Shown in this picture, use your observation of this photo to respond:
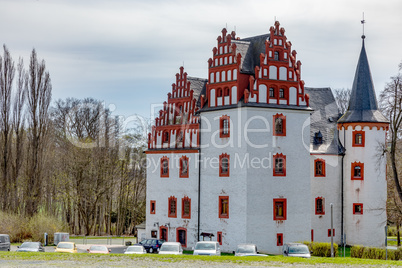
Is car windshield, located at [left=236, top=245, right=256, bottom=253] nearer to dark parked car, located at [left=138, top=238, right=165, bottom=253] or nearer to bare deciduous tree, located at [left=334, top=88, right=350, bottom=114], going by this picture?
dark parked car, located at [left=138, top=238, right=165, bottom=253]

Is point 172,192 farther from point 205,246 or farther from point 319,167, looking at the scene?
point 205,246

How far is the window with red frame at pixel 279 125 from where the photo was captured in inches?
1902

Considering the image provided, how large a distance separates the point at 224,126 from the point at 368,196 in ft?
45.6

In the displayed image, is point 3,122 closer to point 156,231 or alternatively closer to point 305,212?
point 156,231

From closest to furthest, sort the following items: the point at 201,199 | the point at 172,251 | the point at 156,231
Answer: the point at 172,251, the point at 201,199, the point at 156,231

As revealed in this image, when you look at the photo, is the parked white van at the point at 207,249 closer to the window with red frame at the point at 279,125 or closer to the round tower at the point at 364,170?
the window with red frame at the point at 279,125

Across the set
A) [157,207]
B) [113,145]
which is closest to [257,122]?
[157,207]

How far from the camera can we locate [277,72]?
48.9 m

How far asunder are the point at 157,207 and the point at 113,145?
21.5m

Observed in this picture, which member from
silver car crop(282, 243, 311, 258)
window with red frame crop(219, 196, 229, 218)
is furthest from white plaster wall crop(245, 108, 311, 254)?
silver car crop(282, 243, 311, 258)

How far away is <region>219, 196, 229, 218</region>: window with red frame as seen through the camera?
48841 millimetres

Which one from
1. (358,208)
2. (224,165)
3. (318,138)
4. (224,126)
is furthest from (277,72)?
(358,208)

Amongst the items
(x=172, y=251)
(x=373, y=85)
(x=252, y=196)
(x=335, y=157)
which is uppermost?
(x=373, y=85)

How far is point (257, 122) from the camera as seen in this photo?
4788cm
